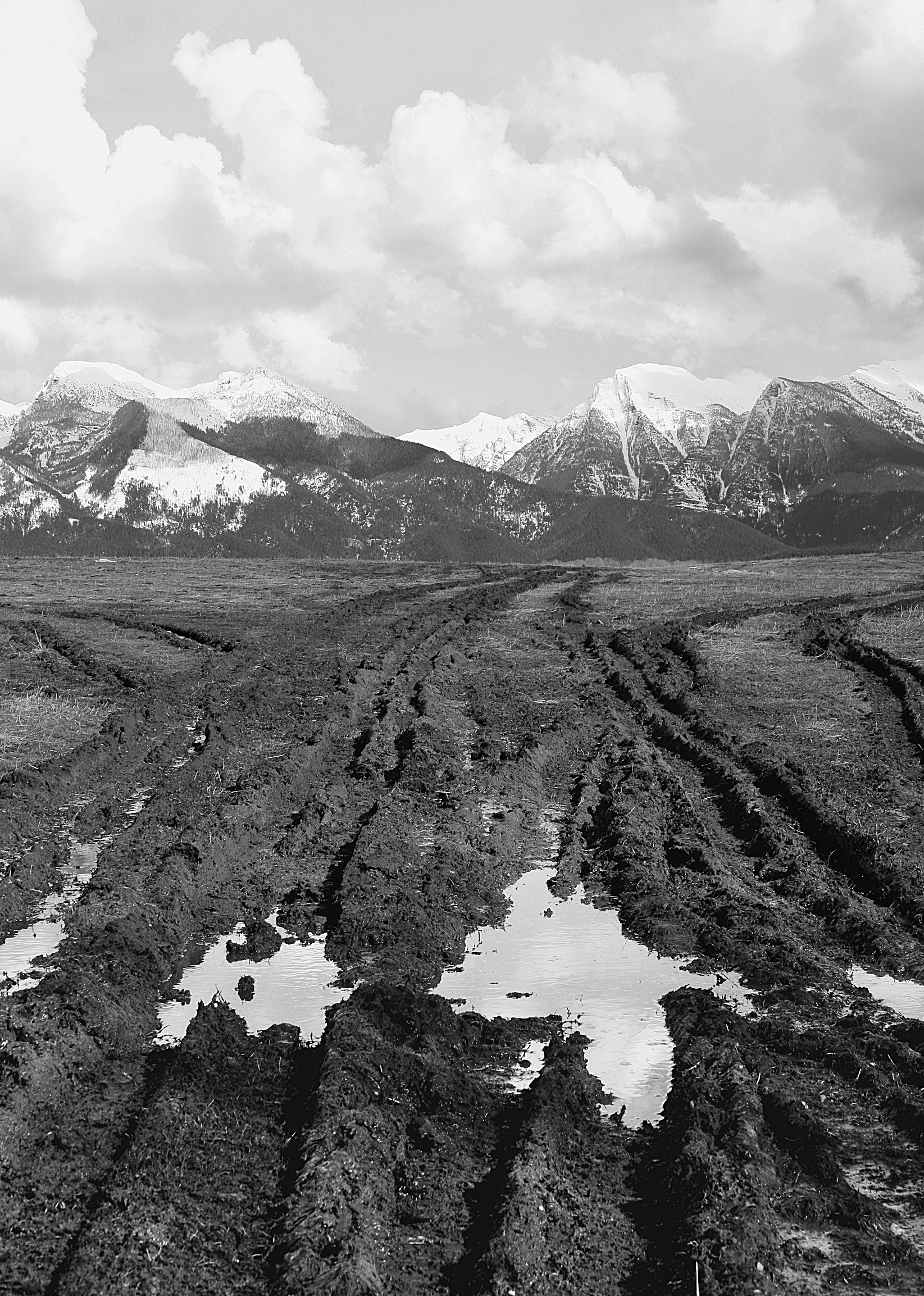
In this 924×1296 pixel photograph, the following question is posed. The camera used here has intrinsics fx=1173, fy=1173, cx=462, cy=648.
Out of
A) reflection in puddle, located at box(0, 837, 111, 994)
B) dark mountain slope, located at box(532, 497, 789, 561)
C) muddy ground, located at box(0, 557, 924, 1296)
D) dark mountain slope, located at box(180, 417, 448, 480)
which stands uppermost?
dark mountain slope, located at box(180, 417, 448, 480)

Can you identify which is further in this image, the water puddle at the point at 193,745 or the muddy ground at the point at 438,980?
the water puddle at the point at 193,745

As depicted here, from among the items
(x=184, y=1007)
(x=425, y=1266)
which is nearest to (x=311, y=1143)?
(x=425, y=1266)

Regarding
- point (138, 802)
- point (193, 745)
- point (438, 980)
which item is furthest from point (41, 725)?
point (438, 980)

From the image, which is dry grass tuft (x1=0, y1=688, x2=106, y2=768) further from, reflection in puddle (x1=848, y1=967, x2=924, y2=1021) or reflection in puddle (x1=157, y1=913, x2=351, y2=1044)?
reflection in puddle (x1=848, y1=967, x2=924, y2=1021)

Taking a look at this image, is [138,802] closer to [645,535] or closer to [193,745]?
[193,745]

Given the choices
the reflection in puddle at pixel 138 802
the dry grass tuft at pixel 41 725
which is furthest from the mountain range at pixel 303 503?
the reflection in puddle at pixel 138 802

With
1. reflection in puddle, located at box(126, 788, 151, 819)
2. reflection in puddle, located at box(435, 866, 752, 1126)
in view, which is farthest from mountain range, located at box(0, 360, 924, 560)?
reflection in puddle, located at box(435, 866, 752, 1126)

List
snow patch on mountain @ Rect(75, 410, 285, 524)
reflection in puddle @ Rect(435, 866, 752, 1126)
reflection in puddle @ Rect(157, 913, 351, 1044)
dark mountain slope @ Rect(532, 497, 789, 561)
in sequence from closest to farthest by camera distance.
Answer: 1. reflection in puddle @ Rect(435, 866, 752, 1126)
2. reflection in puddle @ Rect(157, 913, 351, 1044)
3. snow patch on mountain @ Rect(75, 410, 285, 524)
4. dark mountain slope @ Rect(532, 497, 789, 561)

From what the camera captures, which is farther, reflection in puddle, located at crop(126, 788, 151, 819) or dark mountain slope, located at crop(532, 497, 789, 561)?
dark mountain slope, located at crop(532, 497, 789, 561)

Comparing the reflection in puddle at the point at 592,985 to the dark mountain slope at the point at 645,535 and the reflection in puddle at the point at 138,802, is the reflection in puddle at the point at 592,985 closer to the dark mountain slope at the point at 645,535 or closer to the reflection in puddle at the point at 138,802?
the reflection in puddle at the point at 138,802
